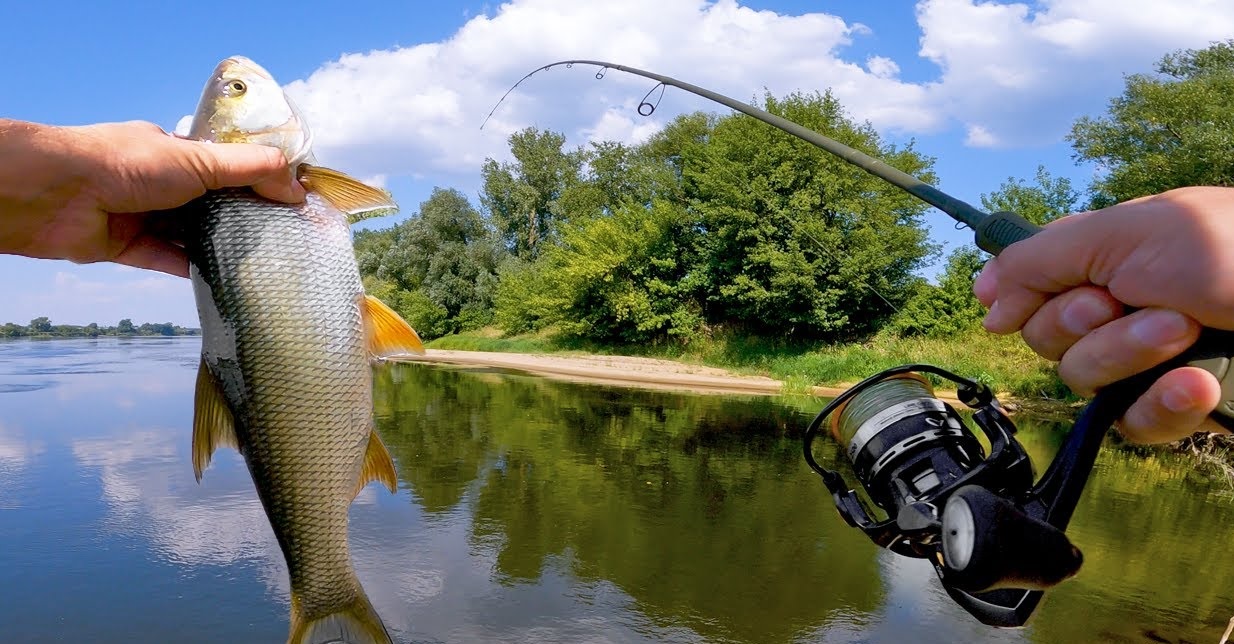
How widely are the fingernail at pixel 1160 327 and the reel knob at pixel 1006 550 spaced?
1.36 ft

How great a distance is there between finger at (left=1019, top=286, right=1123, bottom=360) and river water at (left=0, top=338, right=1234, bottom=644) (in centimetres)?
520

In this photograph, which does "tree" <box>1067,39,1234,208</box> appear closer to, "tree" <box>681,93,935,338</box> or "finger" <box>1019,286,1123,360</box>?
"tree" <box>681,93,935,338</box>

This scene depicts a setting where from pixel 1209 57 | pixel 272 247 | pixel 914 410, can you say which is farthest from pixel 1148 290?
pixel 1209 57

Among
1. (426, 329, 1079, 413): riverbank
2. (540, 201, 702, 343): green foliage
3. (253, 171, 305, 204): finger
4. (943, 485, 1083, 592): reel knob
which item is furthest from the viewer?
(540, 201, 702, 343): green foliage

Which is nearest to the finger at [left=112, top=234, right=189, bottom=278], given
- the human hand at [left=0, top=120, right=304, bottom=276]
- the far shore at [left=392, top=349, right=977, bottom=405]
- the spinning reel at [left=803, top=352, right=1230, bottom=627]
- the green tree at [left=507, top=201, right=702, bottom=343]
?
the human hand at [left=0, top=120, right=304, bottom=276]

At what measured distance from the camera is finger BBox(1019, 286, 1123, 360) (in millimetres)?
1556

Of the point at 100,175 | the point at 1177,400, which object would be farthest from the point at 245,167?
the point at 1177,400

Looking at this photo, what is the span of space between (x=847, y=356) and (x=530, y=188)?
24923 mm

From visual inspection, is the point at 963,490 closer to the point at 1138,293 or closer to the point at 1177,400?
the point at 1177,400

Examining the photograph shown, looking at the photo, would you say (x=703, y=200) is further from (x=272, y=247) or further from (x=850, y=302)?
(x=272, y=247)

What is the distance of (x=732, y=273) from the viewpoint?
3353 centimetres

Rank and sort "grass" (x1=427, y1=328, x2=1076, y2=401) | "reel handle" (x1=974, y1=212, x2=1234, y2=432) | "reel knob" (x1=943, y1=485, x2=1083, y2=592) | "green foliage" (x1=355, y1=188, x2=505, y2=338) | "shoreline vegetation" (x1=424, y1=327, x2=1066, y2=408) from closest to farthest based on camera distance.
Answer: "reel handle" (x1=974, y1=212, x2=1234, y2=432), "reel knob" (x1=943, y1=485, x2=1083, y2=592), "shoreline vegetation" (x1=424, y1=327, x2=1066, y2=408), "grass" (x1=427, y1=328, x2=1076, y2=401), "green foliage" (x1=355, y1=188, x2=505, y2=338)

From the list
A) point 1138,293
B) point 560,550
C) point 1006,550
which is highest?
point 1138,293

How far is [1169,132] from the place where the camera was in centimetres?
1983
